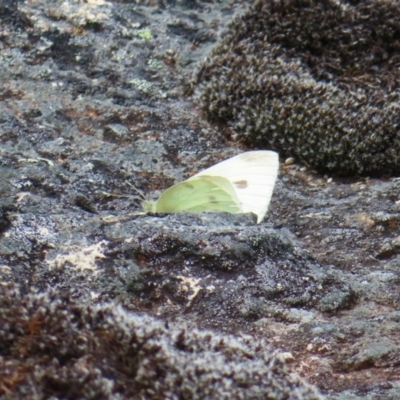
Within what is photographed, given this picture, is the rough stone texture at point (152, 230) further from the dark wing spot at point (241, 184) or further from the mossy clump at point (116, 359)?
the dark wing spot at point (241, 184)

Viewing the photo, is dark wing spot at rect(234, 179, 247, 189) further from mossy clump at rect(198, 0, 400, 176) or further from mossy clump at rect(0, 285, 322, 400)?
mossy clump at rect(0, 285, 322, 400)

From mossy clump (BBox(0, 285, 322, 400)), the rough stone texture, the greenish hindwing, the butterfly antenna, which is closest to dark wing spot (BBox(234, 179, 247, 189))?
the greenish hindwing

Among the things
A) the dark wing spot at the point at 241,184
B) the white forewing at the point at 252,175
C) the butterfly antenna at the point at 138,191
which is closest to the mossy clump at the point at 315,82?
the white forewing at the point at 252,175

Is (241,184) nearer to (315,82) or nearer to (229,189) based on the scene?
(229,189)

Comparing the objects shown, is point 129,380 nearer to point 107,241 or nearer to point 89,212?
point 107,241

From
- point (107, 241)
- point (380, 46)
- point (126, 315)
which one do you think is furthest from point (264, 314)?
point (380, 46)

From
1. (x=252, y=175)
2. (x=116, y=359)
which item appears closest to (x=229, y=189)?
(x=252, y=175)
